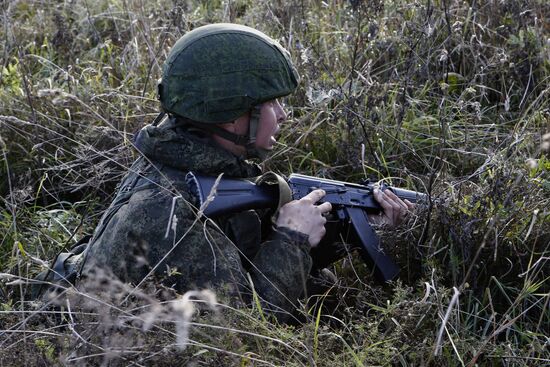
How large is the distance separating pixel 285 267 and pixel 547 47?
2546 millimetres

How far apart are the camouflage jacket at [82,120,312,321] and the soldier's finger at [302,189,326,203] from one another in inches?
6.6

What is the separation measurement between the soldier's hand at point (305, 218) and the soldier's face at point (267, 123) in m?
0.27

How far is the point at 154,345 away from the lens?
8.61 ft

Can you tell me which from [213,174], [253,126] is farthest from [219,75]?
[213,174]

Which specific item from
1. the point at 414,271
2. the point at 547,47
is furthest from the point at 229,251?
the point at 547,47

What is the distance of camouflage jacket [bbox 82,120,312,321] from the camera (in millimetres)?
3270

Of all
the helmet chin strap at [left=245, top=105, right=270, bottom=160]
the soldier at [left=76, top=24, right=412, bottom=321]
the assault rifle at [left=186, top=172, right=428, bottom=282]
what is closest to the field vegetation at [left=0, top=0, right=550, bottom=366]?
the assault rifle at [left=186, top=172, right=428, bottom=282]

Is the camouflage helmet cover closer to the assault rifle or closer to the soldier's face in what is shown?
the soldier's face

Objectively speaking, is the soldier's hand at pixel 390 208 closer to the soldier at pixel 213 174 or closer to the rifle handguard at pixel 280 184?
the soldier at pixel 213 174

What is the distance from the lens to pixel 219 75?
3.41 metres

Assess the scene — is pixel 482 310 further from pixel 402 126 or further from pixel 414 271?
pixel 402 126

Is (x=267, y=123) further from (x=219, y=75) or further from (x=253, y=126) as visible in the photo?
(x=219, y=75)

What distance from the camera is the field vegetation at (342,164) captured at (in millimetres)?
2762

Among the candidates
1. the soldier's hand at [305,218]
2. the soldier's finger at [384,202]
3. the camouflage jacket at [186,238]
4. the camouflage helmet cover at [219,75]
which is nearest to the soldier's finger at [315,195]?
the soldier's hand at [305,218]
